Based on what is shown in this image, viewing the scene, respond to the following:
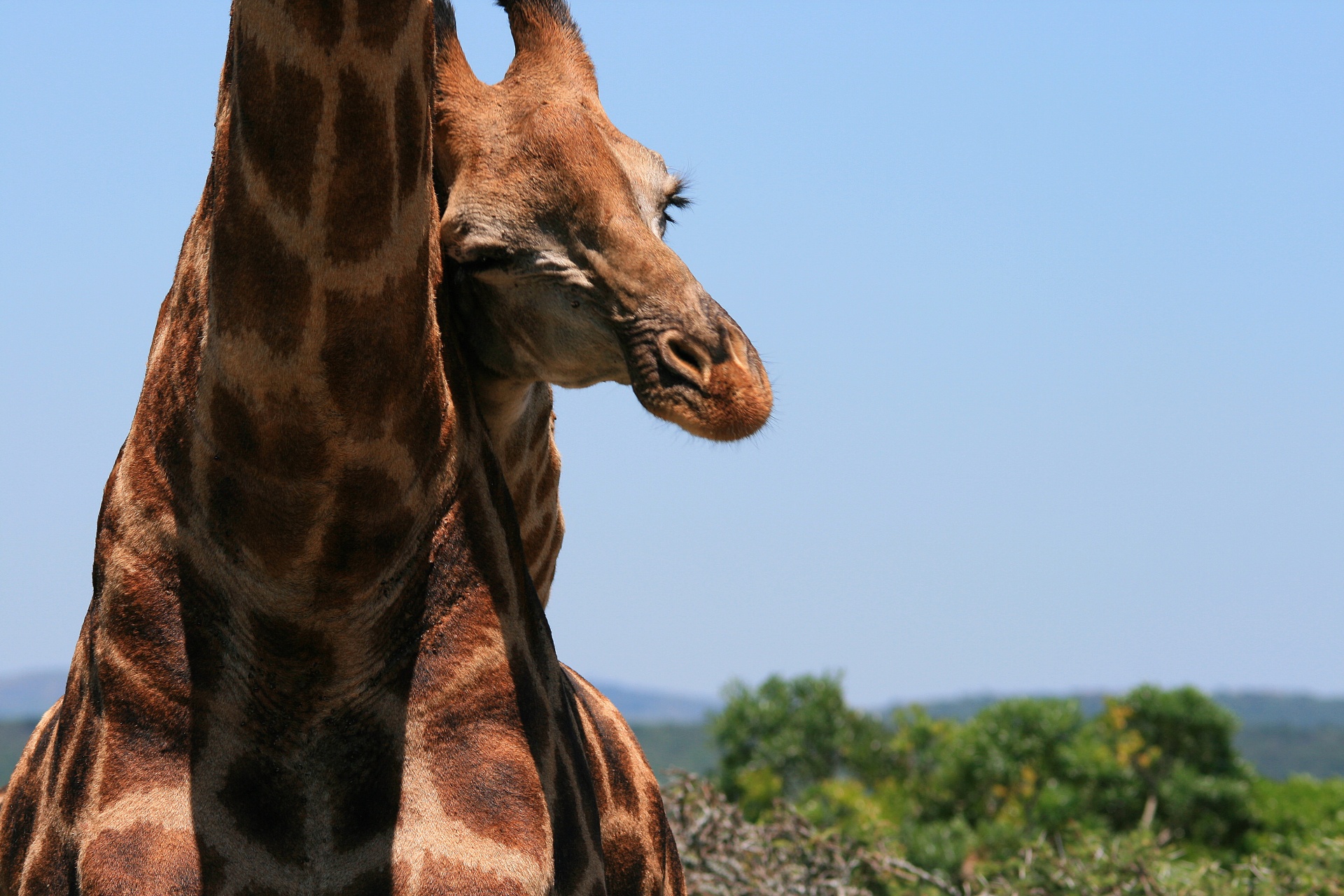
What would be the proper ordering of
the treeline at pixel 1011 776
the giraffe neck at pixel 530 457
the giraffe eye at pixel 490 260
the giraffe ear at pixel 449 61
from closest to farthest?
the giraffe eye at pixel 490 260 < the giraffe ear at pixel 449 61 < the giraffe neck at pixel 530 457 < the treeline at pixel 1011 776

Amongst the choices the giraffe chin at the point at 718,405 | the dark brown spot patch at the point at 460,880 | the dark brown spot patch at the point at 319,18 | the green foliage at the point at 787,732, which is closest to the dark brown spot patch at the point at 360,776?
the dark brown spot patch at the point at 460,880

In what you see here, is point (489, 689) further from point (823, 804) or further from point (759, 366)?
point (823, 804)

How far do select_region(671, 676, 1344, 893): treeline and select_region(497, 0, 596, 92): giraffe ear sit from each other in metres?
6.36

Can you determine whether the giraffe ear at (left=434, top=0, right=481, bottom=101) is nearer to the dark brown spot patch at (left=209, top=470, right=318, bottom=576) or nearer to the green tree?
the dark brown spot patch at (left=209, top=470, right=318, bottom=576)

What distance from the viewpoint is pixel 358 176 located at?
246 centimetres

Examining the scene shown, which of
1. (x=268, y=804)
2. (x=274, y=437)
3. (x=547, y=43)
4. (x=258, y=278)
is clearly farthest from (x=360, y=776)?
(x=547, y=43)

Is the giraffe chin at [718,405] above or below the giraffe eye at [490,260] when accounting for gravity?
below

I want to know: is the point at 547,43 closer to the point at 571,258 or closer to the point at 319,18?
the point at 571,258

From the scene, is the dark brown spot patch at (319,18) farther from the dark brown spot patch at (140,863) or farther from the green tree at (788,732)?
the green tree at (788,732)

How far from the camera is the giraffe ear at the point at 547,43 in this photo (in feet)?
10.5

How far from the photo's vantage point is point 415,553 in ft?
9.01

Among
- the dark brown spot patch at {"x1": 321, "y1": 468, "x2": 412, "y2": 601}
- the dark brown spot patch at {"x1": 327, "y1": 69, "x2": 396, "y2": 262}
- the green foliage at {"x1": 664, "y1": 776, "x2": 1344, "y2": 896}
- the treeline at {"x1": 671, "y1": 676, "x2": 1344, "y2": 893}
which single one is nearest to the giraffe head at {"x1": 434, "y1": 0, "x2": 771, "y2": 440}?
the dark brown spot patch at {"x1": 327, "y1": 69, "x2": 396, "y2": 262}

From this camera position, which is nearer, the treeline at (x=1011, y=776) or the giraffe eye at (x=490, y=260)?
the giraffe eye at (x=490, y=260)

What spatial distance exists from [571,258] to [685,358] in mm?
338
